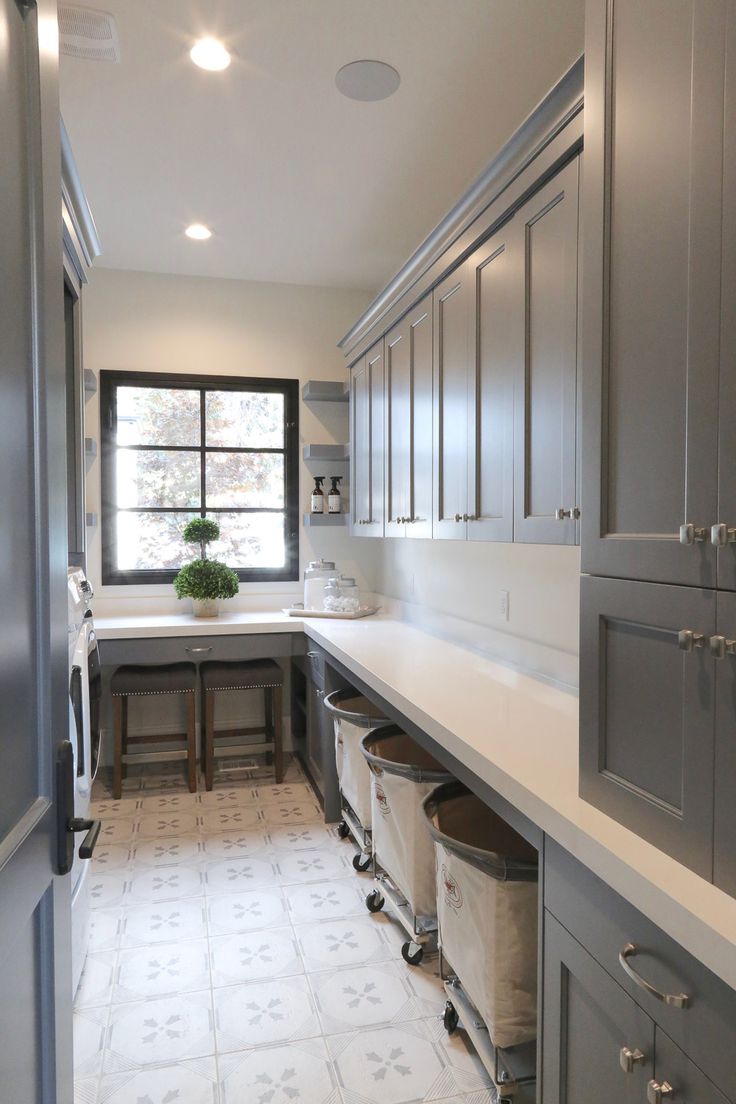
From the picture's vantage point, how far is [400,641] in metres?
3.18

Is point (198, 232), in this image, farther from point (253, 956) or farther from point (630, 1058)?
point (630, 1058)

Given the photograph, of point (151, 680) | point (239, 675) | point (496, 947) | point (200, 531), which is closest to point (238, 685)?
point (239, 675)

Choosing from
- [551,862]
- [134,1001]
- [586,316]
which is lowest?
[134,1001]

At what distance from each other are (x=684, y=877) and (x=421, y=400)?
2.13 metres

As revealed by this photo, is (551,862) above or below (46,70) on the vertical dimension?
below

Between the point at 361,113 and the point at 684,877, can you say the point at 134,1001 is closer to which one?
the point at 684,877

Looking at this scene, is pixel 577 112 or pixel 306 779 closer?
pixel 577 112

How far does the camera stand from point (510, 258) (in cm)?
199

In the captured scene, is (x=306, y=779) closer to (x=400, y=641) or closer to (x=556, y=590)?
(x=400, y=641)

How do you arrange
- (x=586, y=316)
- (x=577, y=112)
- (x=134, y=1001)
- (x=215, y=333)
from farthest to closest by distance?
(x=215, y=333)
(x=134, y=1001)
(x=577, y=112)
(x=586, y=316)

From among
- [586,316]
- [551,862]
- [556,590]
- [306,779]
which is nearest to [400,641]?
[556,590]

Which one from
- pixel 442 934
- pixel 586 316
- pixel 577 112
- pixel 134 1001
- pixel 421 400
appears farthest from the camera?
pixel 421 400

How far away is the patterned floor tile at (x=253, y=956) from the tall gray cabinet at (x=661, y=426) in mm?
1434

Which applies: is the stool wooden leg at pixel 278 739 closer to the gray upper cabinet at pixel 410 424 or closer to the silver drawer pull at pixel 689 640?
the gray upper cabinet at pixel 410 424
